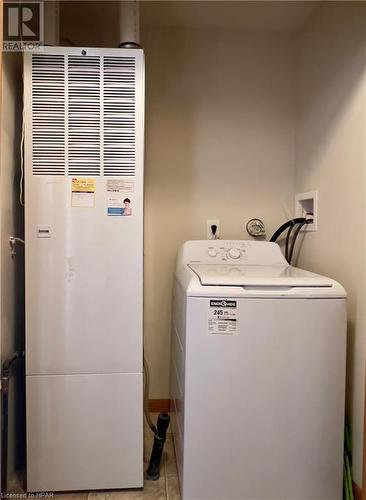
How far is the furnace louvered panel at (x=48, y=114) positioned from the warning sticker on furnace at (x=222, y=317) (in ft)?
2.83

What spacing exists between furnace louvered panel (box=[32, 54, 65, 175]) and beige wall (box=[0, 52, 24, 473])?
0.42 feet

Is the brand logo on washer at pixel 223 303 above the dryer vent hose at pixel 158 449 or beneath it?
above

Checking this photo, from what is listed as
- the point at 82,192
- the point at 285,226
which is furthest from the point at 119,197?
the point at 285,226

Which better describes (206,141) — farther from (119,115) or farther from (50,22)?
(50,22)

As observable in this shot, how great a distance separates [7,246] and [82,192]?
1.34ft

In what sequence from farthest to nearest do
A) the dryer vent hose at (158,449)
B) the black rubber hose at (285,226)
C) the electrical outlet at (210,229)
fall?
the electrical outlet at (210,229)
the black rubber hose at (285,226)
the dryer vent hose at (158,449)

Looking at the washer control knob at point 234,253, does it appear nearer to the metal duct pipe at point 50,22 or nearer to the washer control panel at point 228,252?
the washer control panel at point 228,252

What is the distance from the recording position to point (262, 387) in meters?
1.45

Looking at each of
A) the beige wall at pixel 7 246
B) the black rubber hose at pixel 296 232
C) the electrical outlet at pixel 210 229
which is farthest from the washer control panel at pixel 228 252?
the beige wall at pixel 7 246

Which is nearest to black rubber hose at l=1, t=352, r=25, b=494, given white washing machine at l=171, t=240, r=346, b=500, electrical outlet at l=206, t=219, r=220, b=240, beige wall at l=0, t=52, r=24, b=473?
beige wall at l=0, t=52, r=24, b=473

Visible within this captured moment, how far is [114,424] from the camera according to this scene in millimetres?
1627

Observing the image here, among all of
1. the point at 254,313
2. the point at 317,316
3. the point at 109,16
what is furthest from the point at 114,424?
the point at 109,16

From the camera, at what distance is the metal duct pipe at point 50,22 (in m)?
1.66

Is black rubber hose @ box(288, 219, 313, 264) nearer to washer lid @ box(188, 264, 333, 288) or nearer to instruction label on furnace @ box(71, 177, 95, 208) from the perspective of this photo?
washer lid @ box(188, 264, 333, 288)
